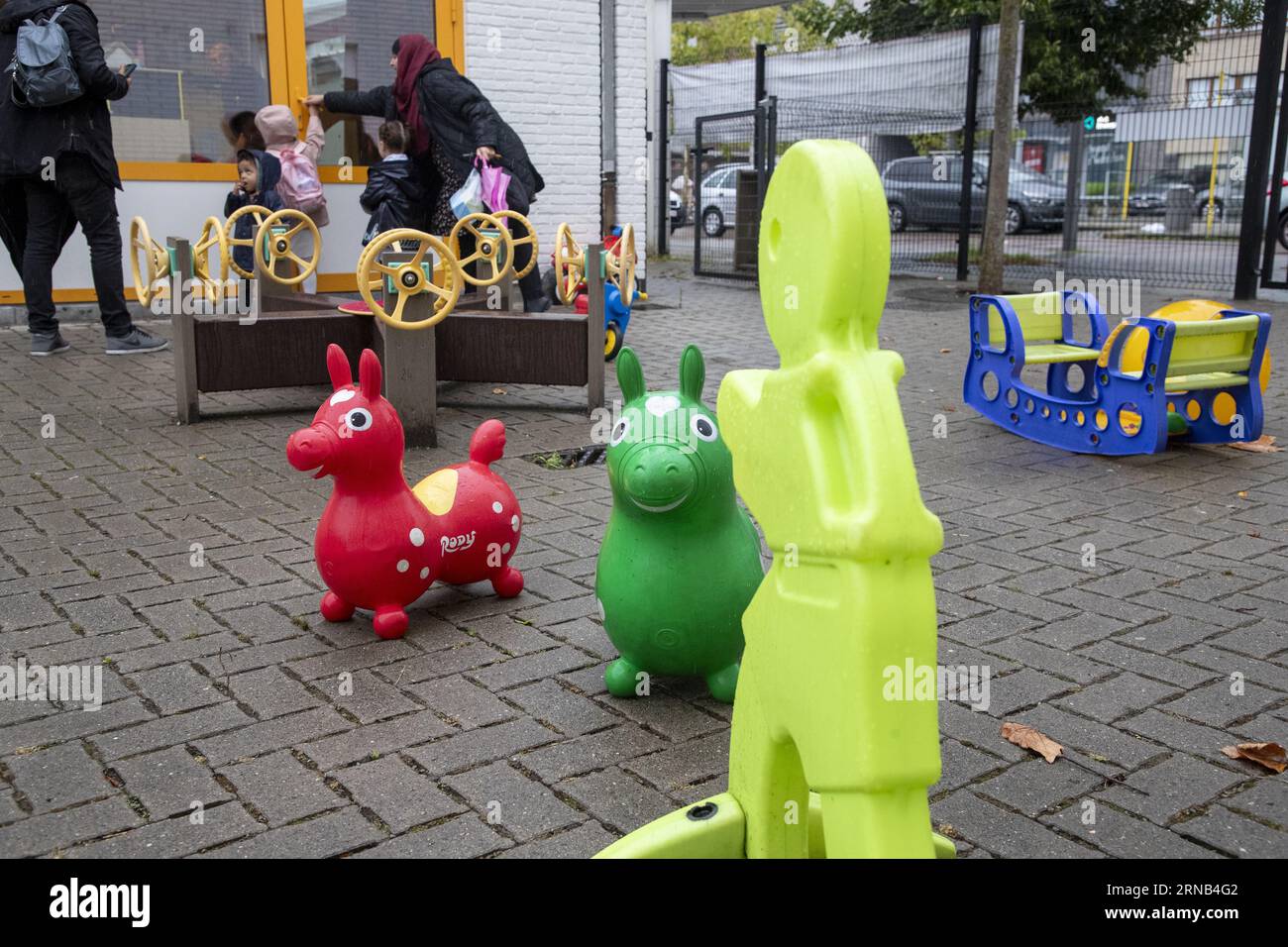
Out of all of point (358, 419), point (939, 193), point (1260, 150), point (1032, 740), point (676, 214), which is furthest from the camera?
point (676, 214)

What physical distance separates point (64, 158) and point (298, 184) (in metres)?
2.14

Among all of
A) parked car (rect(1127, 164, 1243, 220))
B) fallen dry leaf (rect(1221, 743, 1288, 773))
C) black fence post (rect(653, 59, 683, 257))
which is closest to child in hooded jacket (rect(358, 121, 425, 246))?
fallen dry leaf (rect(1221, 743, 1288, 773))

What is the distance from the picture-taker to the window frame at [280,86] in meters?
9.80

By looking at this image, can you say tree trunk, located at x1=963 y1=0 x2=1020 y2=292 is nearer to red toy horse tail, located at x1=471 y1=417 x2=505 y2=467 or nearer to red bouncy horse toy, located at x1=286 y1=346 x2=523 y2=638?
red toy horse tail, located at x1=471 y1=417 x2=505 y2=467

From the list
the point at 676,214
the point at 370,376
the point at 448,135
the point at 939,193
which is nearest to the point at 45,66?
the point at 448,135

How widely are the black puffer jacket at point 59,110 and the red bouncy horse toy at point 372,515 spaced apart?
4954 mm

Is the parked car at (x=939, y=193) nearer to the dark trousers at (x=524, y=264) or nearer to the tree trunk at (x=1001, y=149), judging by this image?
the tree trunk at (x=1001, y=149)

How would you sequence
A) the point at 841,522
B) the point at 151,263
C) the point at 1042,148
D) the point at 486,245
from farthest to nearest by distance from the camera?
the point at 1042,148 < the point at 486,245 < the point at 151,263 < the point at 841,522

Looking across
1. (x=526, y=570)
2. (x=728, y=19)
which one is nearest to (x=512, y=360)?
(x=526, y=570)

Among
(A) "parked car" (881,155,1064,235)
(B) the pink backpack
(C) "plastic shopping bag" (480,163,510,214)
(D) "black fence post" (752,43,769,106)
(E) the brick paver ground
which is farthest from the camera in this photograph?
(A) "parked car" (881,155,1064,235)

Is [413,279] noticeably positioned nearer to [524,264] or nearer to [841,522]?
[524,264]

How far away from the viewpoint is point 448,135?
28.9 ft

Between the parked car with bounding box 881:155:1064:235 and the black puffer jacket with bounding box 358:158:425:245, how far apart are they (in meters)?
8.57

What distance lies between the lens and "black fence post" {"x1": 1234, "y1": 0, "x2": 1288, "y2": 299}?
11.4 m
